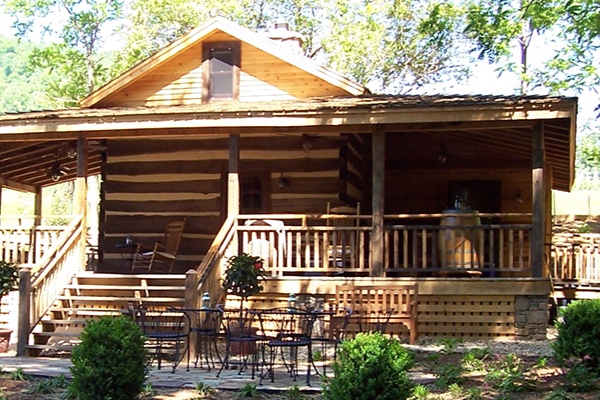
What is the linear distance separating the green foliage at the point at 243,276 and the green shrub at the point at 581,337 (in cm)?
509

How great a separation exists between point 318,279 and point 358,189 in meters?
4.57

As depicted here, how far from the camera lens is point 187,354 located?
455 inches

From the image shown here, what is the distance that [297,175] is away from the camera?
1653cm

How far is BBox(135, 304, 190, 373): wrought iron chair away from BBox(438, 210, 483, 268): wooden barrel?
15.3 feet

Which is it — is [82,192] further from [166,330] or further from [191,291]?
[191,291]

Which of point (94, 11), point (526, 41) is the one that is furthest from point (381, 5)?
point (94, 11)

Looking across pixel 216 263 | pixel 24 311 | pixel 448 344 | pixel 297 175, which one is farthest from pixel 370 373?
pixel 297 175

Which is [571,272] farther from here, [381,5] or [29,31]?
[29,31]

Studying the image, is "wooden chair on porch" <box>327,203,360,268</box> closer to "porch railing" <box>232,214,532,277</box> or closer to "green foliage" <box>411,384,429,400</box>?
"porch railing" <box>232,214,532,277</box>

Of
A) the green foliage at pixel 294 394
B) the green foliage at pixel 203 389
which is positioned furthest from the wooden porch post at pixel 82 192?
the green foliage at pixel 294 394

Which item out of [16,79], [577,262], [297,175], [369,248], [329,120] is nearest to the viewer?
[329,120]

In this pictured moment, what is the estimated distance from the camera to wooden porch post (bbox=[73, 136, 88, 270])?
14.5m

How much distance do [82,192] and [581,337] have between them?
9387mm

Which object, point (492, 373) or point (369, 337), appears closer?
point (369, 337)
